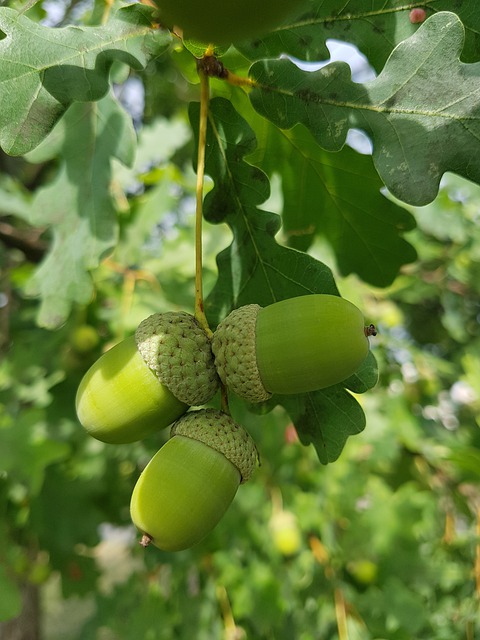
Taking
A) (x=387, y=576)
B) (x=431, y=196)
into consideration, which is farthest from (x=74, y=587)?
(x=431, y=196)

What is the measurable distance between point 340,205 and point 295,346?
580 mm

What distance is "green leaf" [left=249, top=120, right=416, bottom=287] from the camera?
1287 millimetres

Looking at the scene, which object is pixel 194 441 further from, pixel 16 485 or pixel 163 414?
pixel 16 485

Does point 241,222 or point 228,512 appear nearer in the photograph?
A: point 241,222

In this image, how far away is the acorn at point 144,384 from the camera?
938 millimetres

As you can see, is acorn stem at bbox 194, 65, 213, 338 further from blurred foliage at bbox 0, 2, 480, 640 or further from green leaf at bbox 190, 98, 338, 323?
blurred foliage at bbox 0, 2, 480, 640

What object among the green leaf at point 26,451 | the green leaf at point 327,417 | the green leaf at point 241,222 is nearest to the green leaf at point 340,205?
the green leaf at point 241,222

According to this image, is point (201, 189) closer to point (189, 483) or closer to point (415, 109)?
point (415, 109)

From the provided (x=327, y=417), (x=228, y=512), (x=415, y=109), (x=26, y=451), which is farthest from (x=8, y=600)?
(x=415, y=109)

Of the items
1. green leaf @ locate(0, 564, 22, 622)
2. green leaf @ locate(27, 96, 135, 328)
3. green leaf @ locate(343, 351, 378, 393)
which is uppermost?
green leaf @ locate(343, 351, 378, 393)

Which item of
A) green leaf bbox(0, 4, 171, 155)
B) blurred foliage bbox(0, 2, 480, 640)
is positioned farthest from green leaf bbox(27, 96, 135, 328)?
green leaf bbox(0, 4, 171, 155)

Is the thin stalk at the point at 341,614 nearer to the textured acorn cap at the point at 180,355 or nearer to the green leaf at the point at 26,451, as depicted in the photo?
the green leaf at the point at 26,451

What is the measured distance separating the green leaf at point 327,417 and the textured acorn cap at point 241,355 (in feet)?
0.59

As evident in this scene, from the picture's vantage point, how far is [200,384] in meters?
0.97
